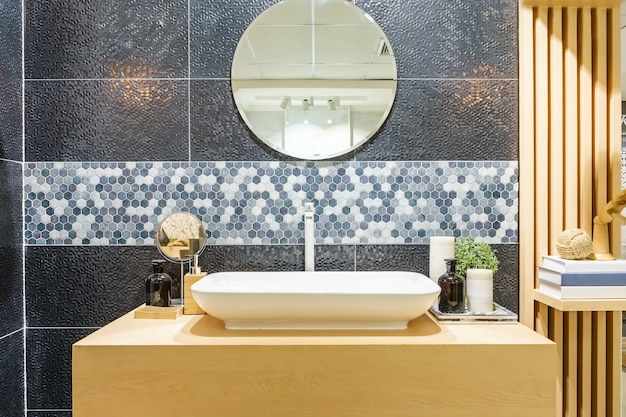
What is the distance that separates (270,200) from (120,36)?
2.81ft

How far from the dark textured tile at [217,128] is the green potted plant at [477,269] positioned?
81 cm

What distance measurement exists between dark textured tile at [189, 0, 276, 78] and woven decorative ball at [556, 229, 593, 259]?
1.37 metres

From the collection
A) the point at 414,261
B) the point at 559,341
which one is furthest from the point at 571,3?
the point at 559,341

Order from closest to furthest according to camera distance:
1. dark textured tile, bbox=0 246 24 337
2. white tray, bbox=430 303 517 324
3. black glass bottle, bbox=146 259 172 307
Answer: white tray, bbox=430 303 517 324, black glass bottle, bbox=146 259 172 307, dark textured tile, bbox=0 246 24 337

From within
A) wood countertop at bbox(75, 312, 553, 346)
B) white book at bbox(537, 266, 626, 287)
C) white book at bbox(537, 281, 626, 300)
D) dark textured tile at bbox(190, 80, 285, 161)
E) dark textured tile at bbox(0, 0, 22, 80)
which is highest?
dark textured tile at bbox(0, 0, 22, 80)

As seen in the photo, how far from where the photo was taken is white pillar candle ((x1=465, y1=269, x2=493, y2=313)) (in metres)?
1.44

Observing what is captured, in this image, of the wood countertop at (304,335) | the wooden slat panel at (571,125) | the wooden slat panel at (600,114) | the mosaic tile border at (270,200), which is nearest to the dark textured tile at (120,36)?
the mosaic tile border at (270,200)

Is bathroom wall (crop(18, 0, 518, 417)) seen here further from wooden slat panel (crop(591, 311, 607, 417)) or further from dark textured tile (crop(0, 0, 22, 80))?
wooden slat panel (crop(591, 311, 607, 417))

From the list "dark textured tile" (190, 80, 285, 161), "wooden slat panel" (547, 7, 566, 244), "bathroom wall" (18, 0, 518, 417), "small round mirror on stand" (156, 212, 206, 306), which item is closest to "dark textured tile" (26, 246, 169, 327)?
"bathroom wall" (18, 0, 518, 417)

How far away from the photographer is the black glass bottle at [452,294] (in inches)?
55.9

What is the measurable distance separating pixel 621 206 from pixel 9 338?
87.5 inches

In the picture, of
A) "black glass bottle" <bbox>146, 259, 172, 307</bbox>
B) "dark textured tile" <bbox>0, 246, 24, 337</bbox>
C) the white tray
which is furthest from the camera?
"dark textured tile" <bbox>0, 246, 24, 337</bbox>

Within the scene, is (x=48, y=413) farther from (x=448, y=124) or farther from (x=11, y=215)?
(x=448, y=124)

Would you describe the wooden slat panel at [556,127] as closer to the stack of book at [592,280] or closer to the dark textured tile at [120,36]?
the stack of book at [592,280]
